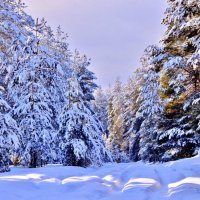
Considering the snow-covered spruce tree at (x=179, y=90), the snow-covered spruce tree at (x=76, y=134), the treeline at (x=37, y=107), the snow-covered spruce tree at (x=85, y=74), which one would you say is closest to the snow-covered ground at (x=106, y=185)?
the snow-covered spruce tree at (x=179, y=90)

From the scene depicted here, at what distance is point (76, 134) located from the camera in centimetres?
1653

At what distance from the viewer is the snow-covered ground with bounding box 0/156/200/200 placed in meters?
7.57

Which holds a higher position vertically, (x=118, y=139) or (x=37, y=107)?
(x=118, y=139)

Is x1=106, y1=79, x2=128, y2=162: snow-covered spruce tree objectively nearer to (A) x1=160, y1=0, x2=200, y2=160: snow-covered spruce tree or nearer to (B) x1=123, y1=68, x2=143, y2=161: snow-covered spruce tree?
(B) x1=123, y1=68, x2=143, y2=161: snow-covered spruce tree

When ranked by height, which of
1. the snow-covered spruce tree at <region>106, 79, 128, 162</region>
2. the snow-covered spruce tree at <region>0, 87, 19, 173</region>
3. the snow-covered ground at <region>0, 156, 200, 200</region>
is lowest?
the snow-covered ground at <region>0, 156, 200, 200</region>

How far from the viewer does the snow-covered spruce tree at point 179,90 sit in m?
15.3

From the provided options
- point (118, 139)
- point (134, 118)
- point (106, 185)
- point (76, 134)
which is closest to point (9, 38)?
point (76, 134)

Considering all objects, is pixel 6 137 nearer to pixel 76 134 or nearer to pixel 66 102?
pixel 76 134

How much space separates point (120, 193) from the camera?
7.96 m

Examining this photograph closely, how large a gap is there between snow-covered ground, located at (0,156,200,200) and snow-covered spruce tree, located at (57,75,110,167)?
17.1 ft

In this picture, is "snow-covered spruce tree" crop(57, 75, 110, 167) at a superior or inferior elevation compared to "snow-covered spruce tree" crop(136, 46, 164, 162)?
inferior

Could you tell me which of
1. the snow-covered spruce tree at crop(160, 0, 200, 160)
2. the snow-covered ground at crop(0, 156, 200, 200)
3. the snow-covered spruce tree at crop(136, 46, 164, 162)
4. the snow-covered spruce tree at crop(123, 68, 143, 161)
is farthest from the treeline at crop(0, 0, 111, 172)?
the snow-covered spruce tree at crop(123, 68, 143, 161)

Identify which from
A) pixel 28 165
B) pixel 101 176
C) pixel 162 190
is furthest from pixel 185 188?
pixel 28 165

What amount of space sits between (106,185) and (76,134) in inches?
309
